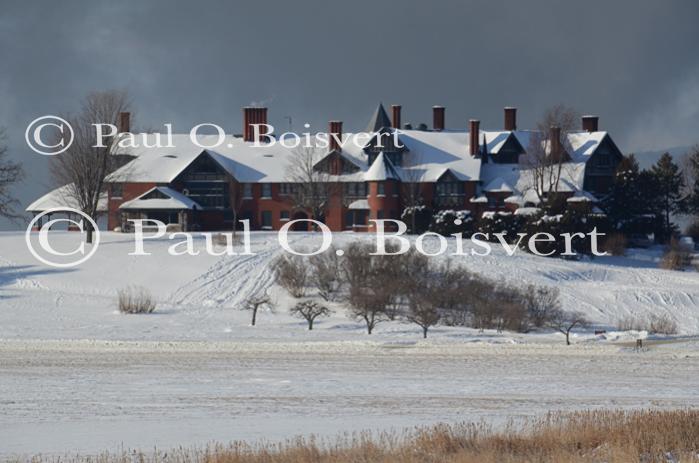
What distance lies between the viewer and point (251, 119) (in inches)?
3076

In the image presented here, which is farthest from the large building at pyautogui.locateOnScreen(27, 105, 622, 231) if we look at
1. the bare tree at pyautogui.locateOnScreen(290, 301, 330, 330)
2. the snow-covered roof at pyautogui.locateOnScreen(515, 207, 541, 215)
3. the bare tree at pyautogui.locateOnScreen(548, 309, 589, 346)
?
the bare tree at pyautogui.locateOnScreen(290, 301, 330, 330)

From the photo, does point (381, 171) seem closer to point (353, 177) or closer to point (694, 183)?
point (353, 177)

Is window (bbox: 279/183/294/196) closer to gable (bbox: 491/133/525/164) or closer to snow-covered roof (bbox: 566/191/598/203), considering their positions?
gable (bbox: 491/133/525/164)

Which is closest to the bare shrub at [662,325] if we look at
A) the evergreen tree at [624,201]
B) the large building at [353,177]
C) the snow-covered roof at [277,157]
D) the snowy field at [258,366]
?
the snowy field at [258,366]

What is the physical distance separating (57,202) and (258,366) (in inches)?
1894

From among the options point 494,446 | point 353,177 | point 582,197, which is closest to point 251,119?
point 353,177

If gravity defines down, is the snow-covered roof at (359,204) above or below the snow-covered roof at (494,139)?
below

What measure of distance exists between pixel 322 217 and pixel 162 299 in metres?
28.6

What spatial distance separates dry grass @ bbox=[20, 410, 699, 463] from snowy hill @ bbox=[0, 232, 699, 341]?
49.5ft

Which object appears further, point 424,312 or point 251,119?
point 251,119

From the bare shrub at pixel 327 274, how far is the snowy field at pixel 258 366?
1596 mm

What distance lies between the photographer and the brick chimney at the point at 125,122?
6488cm

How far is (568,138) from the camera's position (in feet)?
253

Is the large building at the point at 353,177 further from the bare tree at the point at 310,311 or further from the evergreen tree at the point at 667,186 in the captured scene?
the bare tree at the point at 310,311
